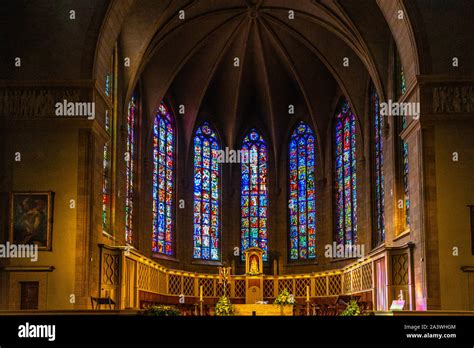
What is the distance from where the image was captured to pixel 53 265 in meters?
20.7

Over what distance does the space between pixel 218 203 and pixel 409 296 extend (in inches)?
644

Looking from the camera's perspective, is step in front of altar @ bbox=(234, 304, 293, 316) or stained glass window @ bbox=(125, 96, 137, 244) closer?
step in front of altar @ bbox=(234, 304, 293, 316)

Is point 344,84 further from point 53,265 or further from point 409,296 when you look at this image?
point 53,265

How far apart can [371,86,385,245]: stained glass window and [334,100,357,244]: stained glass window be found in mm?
2319

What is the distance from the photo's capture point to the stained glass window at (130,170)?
30.5 m

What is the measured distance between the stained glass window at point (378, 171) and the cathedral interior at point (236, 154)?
0.12 m

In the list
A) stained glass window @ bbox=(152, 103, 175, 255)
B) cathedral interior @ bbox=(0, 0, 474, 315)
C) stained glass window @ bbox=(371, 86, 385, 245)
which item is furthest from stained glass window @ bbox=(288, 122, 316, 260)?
stained glass window @ bbox=(152, 103, 175, 255)

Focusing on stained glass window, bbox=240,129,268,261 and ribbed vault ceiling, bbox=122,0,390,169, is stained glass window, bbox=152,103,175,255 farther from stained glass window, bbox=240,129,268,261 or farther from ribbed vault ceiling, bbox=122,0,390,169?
stained glass window, bbox=240,129,268,261

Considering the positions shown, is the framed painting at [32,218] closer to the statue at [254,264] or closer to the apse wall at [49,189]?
the apse wall at [49,189]

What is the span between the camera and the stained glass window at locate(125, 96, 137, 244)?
30.5 meters

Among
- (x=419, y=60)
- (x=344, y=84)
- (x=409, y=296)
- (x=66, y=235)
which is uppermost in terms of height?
(x=344, y=84)

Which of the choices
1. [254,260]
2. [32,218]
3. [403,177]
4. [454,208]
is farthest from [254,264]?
[32,218]

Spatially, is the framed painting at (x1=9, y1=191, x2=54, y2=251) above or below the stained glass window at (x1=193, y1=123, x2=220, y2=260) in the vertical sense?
below

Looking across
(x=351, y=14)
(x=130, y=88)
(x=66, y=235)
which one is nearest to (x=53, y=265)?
(x=66, y=235)
